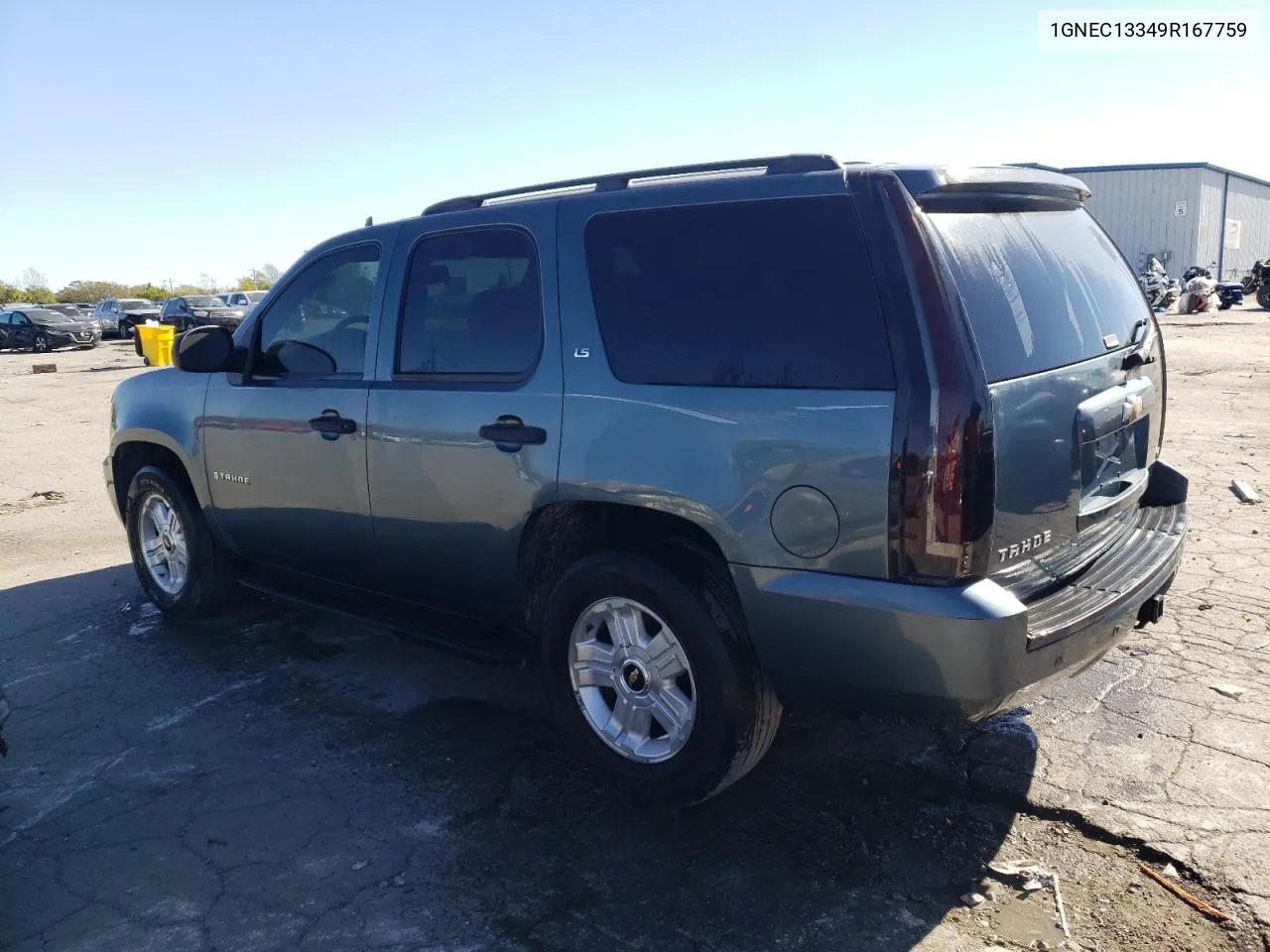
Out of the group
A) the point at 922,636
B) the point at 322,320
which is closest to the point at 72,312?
the point at 322,320

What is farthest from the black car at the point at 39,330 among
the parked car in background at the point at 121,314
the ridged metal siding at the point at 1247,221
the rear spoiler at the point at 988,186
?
the ridged metal siding at the point at 1247,221

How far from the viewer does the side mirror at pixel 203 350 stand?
468cm

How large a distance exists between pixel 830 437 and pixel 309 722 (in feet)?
8.54

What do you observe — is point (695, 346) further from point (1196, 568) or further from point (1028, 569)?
point (1196, 568)

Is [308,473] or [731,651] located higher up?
[308,473]

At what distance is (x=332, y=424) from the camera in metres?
Result: 4.24

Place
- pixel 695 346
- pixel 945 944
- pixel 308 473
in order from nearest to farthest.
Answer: pixel 945 944, pixel 695 346, pixel 308 473

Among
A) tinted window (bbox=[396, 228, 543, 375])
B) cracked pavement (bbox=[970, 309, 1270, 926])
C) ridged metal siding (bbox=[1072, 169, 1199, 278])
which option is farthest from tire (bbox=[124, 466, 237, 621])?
ridged metal siding (bbox=[1072, 169, 1199, 278])

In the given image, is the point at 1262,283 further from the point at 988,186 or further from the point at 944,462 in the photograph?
the point at 944,462

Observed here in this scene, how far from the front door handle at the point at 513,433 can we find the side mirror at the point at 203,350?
1777 millimetres

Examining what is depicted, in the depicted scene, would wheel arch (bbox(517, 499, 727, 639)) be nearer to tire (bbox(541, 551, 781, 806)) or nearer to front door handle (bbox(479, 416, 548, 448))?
tire (bbox(541, 551, 781, 806))

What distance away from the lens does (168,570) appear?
18.0ft

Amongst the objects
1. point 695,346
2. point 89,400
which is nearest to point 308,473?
point 695,346

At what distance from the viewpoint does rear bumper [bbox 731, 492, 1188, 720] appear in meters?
2.65
